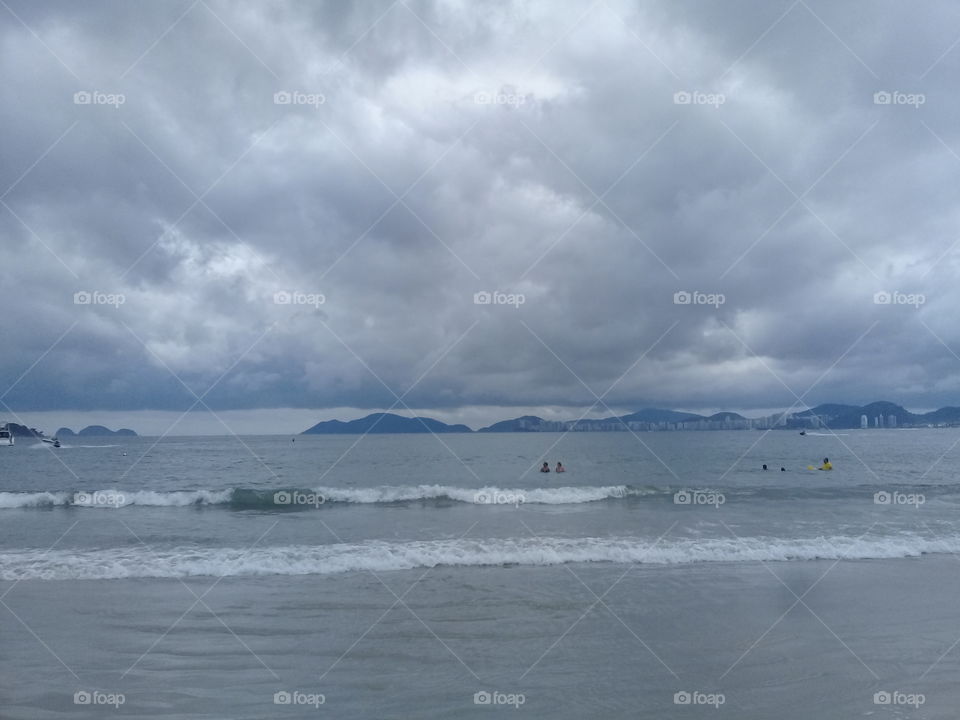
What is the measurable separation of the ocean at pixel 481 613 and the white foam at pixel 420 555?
0.30 ft

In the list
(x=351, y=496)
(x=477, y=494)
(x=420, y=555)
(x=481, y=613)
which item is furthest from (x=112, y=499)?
(x=481, y=613)

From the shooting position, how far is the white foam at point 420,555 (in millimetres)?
15469

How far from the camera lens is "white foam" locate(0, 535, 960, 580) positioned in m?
15.5

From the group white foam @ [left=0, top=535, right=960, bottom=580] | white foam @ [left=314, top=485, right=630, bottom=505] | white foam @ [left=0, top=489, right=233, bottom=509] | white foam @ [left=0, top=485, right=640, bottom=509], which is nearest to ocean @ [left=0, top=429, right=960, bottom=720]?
white foam @ [left=0, top=535, right=960, bottom=580]

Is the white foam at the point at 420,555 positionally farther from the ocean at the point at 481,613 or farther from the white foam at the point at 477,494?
the white foam at the point at 477,494

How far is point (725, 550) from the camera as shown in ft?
57.3

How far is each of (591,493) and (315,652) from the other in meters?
24.2

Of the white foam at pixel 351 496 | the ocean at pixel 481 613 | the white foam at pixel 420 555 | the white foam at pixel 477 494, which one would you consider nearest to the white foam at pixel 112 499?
the white foam at pixel 351 496

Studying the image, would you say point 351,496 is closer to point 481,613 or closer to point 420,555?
point 420,555

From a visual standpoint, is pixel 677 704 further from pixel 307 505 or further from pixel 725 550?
pixel 307 505

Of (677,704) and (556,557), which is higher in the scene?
(556,557)

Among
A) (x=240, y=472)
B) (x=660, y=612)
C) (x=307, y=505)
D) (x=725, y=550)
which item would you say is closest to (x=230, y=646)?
(x=660, y=612)

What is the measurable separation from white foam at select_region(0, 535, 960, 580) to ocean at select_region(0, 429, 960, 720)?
0.09m

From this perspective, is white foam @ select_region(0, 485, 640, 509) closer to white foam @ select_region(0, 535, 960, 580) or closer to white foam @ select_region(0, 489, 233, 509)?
white foam @ select_region(0, 489, 233, 509)
